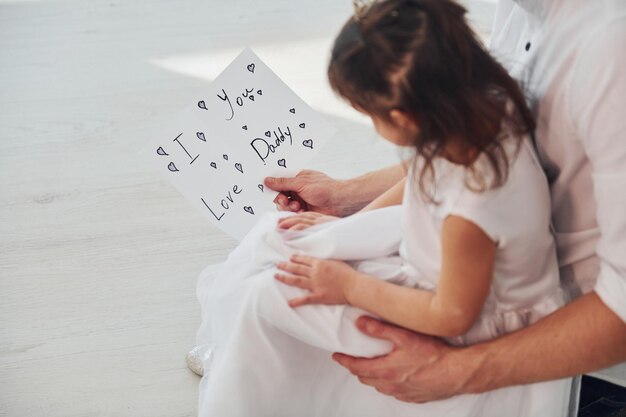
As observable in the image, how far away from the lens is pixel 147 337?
4.58ft

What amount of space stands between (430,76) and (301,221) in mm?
351

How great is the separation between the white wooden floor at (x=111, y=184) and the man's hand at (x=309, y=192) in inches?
13.0

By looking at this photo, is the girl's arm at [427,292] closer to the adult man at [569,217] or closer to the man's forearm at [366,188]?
the adult man at [569,217]

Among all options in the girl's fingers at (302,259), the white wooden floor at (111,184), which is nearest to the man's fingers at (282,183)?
the girl's fingers at (302,259)

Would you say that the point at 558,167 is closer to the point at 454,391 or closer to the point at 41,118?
the point at 454,391

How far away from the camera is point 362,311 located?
0.95 meters

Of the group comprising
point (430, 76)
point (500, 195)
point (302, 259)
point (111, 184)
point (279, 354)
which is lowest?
Answer: point (111, 184)

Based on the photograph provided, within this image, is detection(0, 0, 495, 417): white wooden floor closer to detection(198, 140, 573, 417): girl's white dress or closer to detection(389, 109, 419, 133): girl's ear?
detection(198, 140, 573, 417): girl's white dress

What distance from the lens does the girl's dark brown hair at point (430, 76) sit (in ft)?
2.56

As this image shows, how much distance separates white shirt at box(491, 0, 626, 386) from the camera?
798 millimetres

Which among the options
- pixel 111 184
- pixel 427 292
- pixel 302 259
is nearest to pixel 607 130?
A: pixel 427 292

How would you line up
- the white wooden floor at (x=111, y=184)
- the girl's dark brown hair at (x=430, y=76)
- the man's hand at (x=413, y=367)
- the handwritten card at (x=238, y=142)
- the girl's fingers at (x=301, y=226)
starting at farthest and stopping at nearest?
the white wooden floor at (x=111, y=184) < the handwritten card at (x=238, y=142) < the girl's fingers at (x=301, y=226) < the man's hand at (x=413, y=367) < the girl's dark brown hair at (x=430, y=76)

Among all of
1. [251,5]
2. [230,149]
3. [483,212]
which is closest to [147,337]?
[230,149]

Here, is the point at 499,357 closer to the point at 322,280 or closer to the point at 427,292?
the point at 427,292
